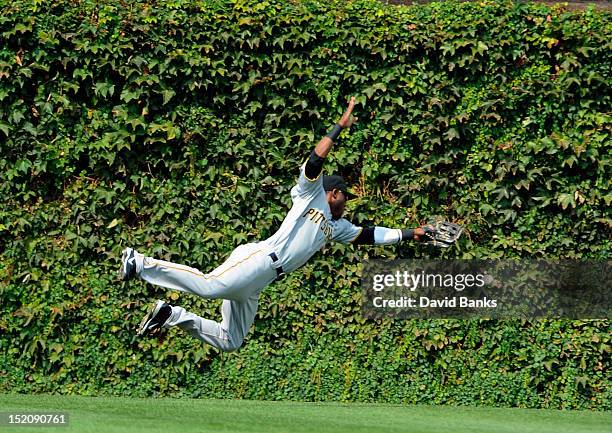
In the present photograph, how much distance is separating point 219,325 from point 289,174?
2.27m

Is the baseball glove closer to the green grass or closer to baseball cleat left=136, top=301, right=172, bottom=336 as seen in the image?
the green grass

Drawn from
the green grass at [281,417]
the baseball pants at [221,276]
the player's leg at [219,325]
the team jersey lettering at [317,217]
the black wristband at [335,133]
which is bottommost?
the green grass at [281,417]

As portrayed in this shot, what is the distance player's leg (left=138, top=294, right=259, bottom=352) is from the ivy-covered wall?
1.79 m

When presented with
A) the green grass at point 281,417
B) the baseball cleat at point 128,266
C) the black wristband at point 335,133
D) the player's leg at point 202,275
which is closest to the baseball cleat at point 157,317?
the player's leg at point 202,275

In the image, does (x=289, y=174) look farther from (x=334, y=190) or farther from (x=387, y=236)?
(x=334, y=190)

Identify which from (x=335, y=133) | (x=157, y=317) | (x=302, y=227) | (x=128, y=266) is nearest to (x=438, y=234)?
(x=302, y=227)

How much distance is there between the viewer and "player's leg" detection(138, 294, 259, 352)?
27.4ft

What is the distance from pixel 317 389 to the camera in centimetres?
1034

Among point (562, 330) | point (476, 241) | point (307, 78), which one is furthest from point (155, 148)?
point (562, 330)

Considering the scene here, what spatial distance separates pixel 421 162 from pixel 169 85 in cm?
260

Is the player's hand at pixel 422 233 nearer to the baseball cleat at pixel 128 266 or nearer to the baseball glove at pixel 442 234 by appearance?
the baseball glove at pixel 442 234

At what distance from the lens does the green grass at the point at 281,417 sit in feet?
24.7

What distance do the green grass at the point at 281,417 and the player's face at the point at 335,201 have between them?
1663 millimetres

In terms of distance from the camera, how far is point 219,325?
8.57 meters
